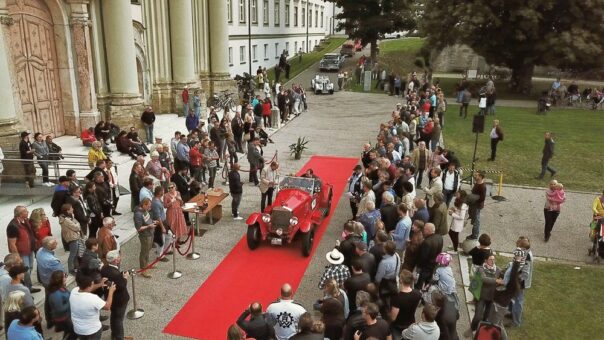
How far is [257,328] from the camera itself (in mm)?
6141

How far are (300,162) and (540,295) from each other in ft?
36.0

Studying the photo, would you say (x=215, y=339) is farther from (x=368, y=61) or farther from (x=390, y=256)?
(x=368, y=61)

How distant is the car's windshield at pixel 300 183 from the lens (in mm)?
11953

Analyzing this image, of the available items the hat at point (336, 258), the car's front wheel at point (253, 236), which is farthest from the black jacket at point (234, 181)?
the hat at point (336, 258)

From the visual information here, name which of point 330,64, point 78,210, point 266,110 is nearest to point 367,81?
point 330,64

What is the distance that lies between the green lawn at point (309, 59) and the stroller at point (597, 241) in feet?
111

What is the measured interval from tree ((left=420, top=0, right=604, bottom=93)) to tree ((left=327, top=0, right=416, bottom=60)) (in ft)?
18.9

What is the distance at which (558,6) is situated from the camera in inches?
1260

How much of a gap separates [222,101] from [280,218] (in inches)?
720

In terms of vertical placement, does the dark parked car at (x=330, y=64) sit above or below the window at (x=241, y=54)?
below

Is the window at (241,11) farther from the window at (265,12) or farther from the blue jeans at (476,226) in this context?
the blue jeans at (476,226)

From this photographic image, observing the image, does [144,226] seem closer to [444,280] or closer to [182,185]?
[182,185]

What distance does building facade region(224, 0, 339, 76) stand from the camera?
37.8m

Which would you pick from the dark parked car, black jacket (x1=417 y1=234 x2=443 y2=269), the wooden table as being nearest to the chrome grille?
the wooden table
